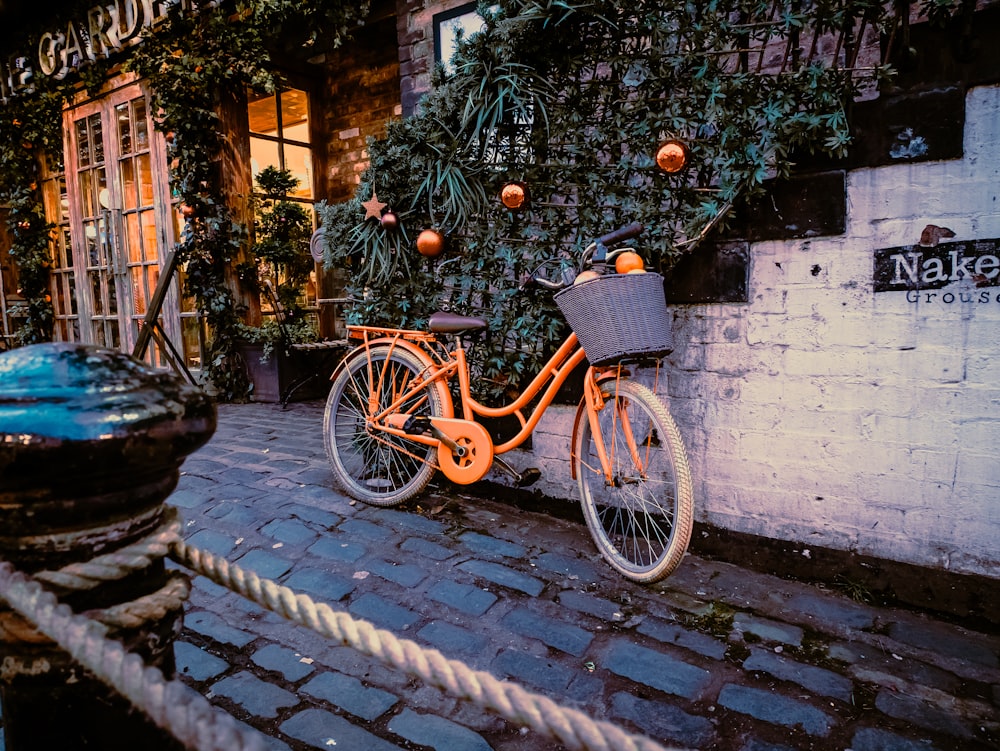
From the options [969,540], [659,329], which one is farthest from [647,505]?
[969,540]

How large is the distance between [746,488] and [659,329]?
0.89m

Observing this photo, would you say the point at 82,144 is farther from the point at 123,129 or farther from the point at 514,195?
the point at 514,195

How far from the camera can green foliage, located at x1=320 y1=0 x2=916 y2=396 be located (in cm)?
253

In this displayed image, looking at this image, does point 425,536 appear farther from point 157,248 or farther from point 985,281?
point 157,248

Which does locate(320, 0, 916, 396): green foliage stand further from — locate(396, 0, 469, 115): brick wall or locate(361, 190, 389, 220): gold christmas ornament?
locate(396, 0, 469, 115): brick wall

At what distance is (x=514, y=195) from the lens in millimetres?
3062

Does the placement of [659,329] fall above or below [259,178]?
below

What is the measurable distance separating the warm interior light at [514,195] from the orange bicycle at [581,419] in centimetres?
32

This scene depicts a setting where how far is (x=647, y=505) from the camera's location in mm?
2992

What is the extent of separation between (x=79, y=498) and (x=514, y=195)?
252 centimetres

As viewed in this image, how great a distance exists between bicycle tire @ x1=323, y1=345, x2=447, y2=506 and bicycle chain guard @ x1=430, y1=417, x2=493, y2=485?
12 cm

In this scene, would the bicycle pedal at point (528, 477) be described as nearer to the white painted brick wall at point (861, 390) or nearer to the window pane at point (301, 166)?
the white painted brick wall at point (861, 390)

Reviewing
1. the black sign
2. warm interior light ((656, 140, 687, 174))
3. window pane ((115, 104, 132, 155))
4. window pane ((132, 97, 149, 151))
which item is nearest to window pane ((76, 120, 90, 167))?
window pane ((115, 104, 132, 155))

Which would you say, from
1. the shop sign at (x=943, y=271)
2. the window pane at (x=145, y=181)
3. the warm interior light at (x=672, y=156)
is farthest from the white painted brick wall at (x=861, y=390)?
the window pane at (x=145, y=181)
